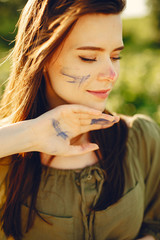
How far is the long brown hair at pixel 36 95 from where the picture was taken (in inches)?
52.4

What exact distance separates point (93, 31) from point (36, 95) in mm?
521

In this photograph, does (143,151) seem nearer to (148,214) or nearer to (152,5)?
(148,214)

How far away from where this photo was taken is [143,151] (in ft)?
6.03

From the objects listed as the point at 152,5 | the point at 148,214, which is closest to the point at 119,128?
the point at 148,214

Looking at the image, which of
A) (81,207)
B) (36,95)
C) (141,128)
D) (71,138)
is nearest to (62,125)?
(71,138)

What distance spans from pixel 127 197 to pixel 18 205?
70cm

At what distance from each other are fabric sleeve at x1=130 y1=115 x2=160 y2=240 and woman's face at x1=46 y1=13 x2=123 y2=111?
1.64 ft

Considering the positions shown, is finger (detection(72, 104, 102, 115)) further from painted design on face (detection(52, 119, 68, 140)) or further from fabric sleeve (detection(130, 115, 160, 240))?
fabric sleeve (detection(130, 115, 160, 240))

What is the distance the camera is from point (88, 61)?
1382 millimetres

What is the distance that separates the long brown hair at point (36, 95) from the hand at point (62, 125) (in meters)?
0.18

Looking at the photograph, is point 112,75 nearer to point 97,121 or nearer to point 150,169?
point 97,121

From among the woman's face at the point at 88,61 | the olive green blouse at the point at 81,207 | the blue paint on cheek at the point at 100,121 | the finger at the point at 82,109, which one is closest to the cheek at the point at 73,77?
the woman's face at the point at 88,61

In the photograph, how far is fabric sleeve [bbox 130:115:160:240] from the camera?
1.82 m

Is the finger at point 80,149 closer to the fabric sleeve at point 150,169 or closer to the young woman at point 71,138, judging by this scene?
the young woman at point 71,138
